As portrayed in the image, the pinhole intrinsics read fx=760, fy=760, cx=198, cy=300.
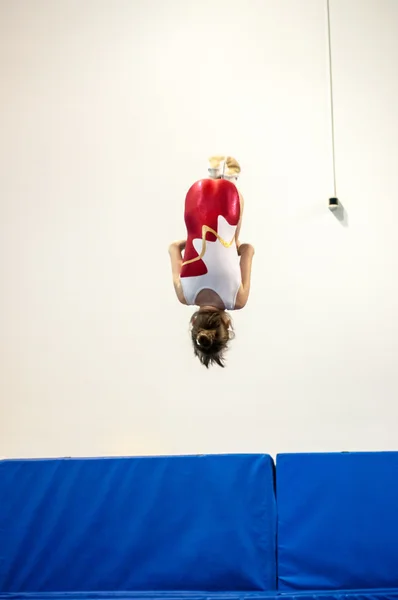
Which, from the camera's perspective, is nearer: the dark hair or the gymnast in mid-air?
the gymnast in mid-air

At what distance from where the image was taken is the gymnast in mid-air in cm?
346

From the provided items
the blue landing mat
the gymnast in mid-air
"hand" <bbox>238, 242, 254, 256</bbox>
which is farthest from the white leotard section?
the blue landing mat

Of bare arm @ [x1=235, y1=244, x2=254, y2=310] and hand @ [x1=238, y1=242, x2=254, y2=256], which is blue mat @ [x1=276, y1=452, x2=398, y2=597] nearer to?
bare arm @ [x1=235, y1=244, x2=254, y2=310]

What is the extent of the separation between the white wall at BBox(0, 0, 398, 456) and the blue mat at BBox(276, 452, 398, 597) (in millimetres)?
557

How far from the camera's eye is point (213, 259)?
346 centimetres

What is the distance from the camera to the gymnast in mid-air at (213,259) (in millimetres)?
3465

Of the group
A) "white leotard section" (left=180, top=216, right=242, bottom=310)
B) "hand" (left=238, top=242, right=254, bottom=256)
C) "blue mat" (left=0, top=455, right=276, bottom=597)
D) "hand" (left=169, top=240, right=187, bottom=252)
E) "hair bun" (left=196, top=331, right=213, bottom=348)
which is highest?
"hand" (left=169, top=240, right=187, bottom=252)

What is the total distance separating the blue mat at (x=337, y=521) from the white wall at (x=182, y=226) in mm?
557

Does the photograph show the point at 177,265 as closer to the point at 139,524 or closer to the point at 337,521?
the point at 139,524

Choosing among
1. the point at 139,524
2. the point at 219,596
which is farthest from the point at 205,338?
the point at 219,596

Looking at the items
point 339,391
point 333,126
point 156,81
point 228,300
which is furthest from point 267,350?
point 156,81

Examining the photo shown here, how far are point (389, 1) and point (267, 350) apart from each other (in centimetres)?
234

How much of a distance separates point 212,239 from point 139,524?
62.1 inches

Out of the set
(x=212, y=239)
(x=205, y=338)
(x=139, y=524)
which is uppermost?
(x=212, y=239)
